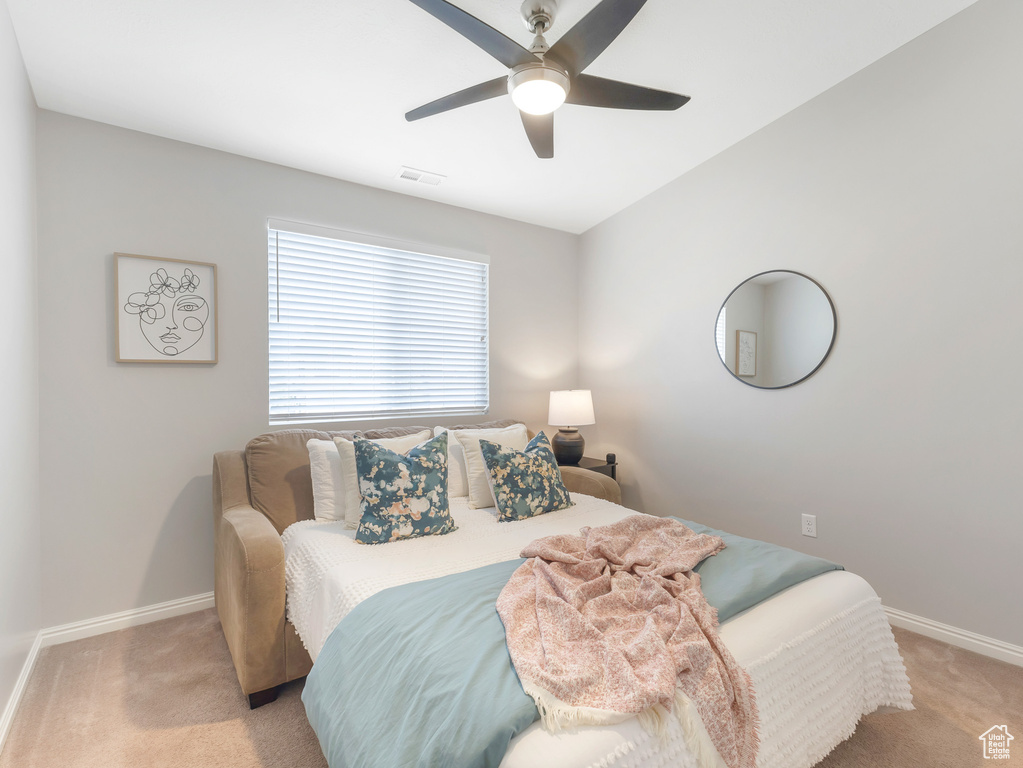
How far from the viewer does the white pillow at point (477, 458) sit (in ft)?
8.82

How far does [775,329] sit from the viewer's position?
281 cm

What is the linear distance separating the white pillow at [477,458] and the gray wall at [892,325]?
49.9 inches

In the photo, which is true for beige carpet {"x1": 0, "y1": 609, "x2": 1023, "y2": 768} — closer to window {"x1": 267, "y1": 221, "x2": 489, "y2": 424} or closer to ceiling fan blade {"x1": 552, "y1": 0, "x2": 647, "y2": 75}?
window {"x1": 267, "y1": 221, "x2": 489, "y2": 424}

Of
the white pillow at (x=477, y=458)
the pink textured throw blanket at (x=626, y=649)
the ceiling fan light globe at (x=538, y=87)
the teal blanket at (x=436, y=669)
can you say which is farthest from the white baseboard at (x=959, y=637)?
the ceiling fan light globe at (x=538, y=87)

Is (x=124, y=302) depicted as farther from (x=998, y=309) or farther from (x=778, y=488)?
(x=998, y=309)

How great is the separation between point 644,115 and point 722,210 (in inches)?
34.9

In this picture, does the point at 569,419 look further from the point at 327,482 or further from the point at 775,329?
the point at 327,482

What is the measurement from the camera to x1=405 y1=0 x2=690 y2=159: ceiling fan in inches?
58.6

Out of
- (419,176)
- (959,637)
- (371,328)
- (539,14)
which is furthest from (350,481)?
(959,637)

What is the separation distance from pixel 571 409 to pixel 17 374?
288 centimetres

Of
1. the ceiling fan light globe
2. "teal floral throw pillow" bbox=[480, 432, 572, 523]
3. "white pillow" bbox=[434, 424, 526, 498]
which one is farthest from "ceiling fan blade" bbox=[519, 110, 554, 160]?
"white pillow" bbox=[434, 424, 526, 498]

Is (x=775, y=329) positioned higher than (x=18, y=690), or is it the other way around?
(x=775, y=329)

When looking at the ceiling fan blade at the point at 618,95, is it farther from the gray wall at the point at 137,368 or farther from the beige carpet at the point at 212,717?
the beige carpet at the point at 212,717

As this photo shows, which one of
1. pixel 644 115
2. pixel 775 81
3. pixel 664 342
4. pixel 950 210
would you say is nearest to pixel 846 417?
pixel 950 210
